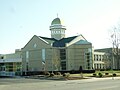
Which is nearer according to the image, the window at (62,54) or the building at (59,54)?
the building at (59,54)

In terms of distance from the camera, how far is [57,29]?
8475cm

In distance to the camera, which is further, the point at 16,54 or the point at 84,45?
the point at 16,54

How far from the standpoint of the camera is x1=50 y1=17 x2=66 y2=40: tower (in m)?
83.8

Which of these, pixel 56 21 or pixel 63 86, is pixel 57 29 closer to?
pixel 56 21

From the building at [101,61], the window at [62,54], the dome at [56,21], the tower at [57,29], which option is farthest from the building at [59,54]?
the building at [101,61]

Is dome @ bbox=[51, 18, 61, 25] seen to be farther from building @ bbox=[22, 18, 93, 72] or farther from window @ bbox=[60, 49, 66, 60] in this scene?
window @ bbox=[60, 49, 66, 60]

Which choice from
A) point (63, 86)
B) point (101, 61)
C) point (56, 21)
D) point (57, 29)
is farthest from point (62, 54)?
point (63, 86)

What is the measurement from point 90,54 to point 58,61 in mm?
8455

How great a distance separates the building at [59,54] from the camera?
231 feet

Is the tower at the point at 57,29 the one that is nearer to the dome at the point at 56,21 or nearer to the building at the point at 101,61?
the dome at the point at 56,21

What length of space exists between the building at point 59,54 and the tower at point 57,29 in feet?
24.6

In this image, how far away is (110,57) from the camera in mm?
96750

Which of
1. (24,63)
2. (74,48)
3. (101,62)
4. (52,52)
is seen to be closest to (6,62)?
(24,63)

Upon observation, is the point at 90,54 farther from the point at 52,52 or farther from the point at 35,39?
the point at 35,39
